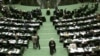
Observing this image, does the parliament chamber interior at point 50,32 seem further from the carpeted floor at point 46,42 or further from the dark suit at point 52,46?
the dark suit at point 52,46

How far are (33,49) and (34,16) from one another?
36.4ft

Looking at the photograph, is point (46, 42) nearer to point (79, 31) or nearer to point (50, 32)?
point (50, 32)

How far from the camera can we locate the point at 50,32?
33562mm

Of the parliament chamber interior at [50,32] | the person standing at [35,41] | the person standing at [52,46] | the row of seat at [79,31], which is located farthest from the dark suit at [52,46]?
the person standing at [35,41]

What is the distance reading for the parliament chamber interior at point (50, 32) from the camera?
89.3ft

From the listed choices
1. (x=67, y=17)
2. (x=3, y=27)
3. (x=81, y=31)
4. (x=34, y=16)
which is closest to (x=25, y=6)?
(x=34, y=16)

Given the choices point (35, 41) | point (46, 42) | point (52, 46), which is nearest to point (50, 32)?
point (46, 42)

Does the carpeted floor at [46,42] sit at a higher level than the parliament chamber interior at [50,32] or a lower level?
lower

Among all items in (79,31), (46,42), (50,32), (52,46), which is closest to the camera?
(52,46)

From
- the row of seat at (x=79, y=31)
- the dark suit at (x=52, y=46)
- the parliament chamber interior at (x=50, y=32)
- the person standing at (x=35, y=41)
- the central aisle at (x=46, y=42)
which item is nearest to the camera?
the row of seat at (x=79, y=31)

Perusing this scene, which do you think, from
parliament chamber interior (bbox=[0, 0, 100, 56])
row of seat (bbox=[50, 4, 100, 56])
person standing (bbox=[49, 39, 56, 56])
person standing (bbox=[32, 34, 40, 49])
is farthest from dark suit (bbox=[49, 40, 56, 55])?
person standing (bbox=[32, 34, 40, 49])

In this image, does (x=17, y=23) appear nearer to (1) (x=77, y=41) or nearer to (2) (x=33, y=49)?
(2) (x=33, y=49)

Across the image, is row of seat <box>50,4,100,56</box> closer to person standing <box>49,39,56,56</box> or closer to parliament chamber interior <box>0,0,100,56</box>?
parliament chamber interior <box>0,0,100,56</box>

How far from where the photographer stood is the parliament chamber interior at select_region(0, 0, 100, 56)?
89.3 ft
